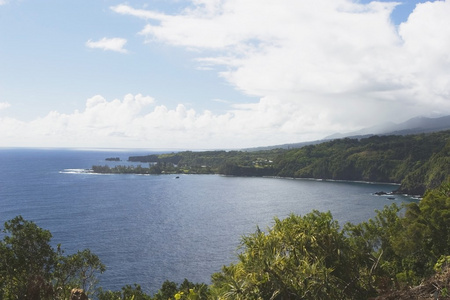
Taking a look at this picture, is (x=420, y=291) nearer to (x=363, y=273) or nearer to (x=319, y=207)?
(x=363, y=273)

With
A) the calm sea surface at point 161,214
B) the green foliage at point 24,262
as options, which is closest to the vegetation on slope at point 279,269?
the green foliage at point 24,262

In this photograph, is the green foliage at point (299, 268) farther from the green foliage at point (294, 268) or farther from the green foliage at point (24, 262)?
the green foliage at point (24, 262)

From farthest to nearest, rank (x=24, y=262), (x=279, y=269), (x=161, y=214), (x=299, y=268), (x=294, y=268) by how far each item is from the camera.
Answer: (x=161, y=214)
(x=24, y=262)
(x=294, y=268)
(x=299, y=268)
(x=279, y=269)

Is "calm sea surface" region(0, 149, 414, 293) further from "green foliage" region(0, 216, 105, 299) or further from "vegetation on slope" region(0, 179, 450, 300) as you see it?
"vegetation on slope" region(0, 179, 450, 300)

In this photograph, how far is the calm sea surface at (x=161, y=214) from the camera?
6856 cm

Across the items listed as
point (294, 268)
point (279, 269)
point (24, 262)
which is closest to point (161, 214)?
point (24, 262)

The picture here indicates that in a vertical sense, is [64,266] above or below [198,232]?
above

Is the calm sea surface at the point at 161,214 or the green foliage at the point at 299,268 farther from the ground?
the green foliage at the point at 299,268

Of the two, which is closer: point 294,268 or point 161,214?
point 294,268

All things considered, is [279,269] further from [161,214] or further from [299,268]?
[161,214]

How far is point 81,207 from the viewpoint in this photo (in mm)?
118500

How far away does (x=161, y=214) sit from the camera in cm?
11512

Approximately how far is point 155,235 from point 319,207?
2208 inches

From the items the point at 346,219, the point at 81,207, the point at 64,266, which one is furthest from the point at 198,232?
the point at 64,266
